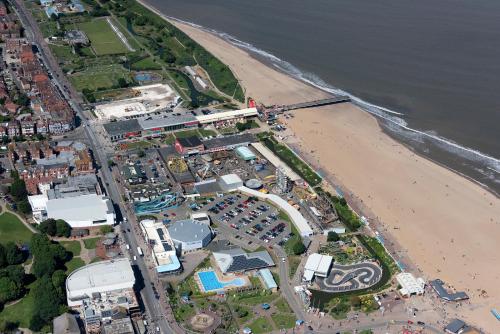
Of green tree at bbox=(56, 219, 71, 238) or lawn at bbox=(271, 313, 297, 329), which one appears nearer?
lawn at bbox=(271, 313, 297, 329)

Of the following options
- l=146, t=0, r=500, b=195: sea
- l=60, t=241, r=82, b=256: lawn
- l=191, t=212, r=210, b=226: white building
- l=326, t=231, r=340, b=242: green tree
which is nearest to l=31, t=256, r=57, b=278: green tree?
l=60, t=241, r=82, b=256: lawn

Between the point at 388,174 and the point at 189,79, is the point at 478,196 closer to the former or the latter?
the point at 388,174

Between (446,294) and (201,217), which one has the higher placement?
(446,294)

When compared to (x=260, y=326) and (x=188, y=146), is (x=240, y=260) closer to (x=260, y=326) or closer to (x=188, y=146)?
(x=260, y=326)

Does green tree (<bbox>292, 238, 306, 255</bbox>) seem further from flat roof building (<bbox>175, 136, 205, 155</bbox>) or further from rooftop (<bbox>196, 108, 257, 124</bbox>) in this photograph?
rooftop (<bbox>196, 108, 257, 124</bbox>)

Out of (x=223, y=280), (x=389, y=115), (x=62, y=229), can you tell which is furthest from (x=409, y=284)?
(x=389, y=115)

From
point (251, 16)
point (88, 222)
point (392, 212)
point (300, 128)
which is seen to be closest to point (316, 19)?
point (251, 16)
